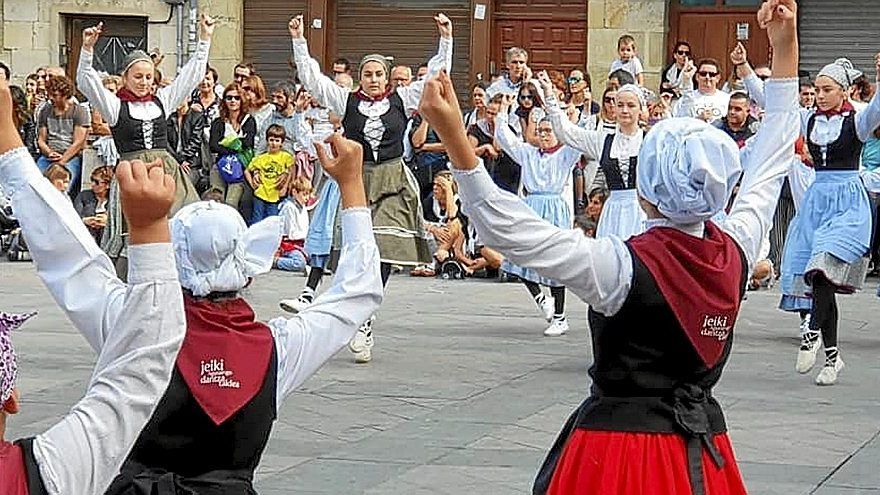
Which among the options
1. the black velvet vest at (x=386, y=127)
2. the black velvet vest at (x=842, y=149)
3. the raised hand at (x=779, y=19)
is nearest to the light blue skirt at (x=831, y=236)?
the black velvet vest at (x=842, y=149)

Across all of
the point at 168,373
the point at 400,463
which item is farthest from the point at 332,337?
the point at 400,463

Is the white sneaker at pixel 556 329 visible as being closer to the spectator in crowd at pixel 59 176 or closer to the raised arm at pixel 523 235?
the spectator in crowd at pixel 59 176

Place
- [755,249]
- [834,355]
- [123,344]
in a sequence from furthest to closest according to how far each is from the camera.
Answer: [834,355] < [755,249] < [123,344]

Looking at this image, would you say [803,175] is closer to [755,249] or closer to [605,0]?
[755,249]

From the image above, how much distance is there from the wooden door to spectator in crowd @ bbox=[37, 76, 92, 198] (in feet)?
20.5

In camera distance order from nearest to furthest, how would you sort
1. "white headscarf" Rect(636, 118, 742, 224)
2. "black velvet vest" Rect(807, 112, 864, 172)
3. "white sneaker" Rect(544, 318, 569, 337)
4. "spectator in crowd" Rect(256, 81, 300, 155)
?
"white headscarf" Rect(636, 118, 742, 224)
"black velvet vest" Rect(807, 112, 864, 172)
"white sneaker" Rect(544, 318, 569, 337)
"spectator in crowd" Rect(256, 81, 300, 155)

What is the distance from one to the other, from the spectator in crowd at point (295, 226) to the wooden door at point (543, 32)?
609 centimetres

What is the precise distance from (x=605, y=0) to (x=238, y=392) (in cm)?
1842

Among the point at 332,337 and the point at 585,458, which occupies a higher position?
the point at 332,337

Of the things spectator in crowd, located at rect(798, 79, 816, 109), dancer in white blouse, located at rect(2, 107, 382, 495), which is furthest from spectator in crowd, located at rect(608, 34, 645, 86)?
dancer in white blouse, located at rect(2, 107, 382, 495)

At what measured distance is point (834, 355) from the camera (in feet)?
32.9

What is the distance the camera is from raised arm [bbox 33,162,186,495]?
3002 millimetres

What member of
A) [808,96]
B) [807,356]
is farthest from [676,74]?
[807,356]

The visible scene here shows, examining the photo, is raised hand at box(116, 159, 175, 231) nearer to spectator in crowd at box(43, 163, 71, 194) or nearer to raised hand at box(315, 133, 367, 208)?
raised hand at box(315, 133, 367, 208)
